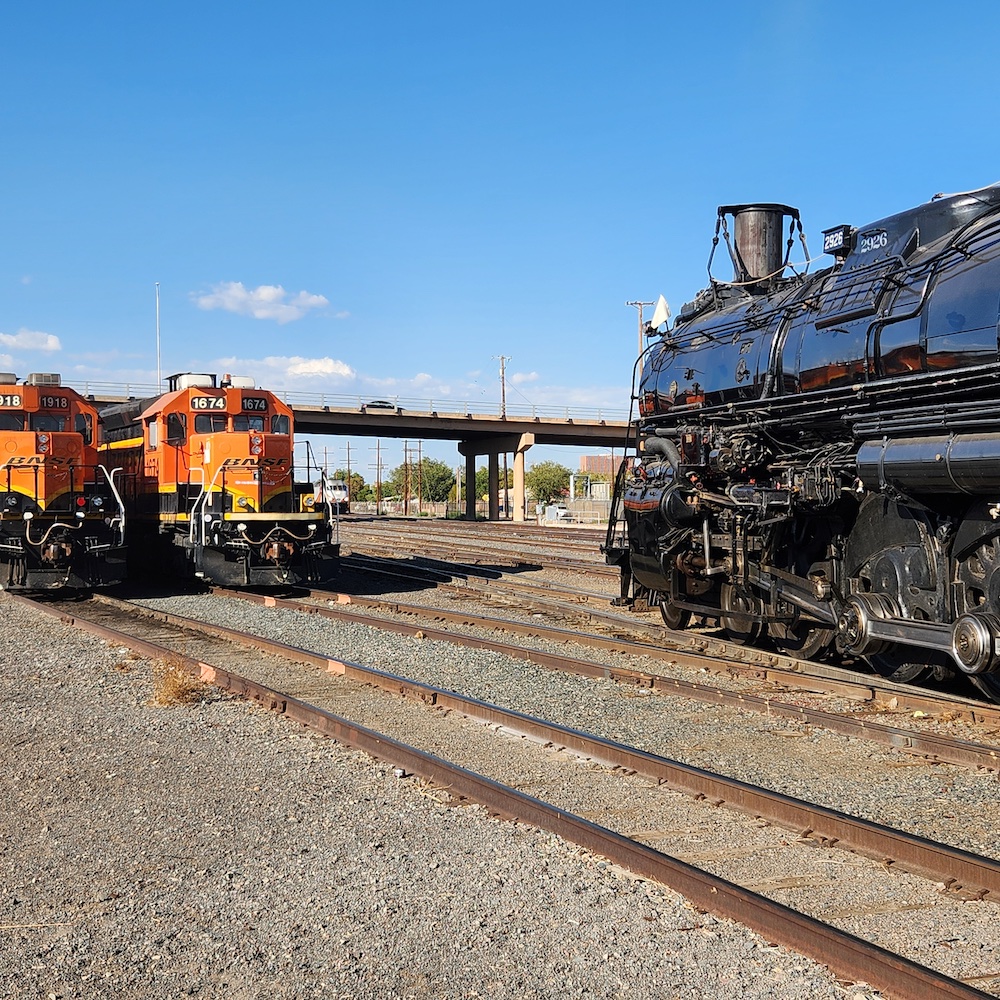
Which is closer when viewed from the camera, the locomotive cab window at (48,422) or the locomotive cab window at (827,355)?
the locomotive cab window at (827,355)

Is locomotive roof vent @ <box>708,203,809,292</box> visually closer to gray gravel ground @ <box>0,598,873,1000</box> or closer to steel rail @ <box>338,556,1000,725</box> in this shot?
steel rail @ <box>338,556,1000,725</box>

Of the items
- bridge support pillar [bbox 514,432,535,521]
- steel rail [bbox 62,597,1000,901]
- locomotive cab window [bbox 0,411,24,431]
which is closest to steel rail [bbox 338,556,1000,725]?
steel rail [bbox 62,597,1000,901]

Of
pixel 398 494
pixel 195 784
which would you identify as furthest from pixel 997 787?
pixel 398 494

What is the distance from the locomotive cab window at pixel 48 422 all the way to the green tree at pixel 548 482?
94.3 metres

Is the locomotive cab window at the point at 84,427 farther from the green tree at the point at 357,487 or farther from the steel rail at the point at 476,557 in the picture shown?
the green tree at the point at 357,487

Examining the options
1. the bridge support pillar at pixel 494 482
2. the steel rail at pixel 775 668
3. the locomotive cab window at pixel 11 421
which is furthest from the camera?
the bridge support pillar at pixel 494 482

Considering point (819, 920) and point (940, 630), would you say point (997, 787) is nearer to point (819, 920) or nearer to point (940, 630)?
point (940, 630)

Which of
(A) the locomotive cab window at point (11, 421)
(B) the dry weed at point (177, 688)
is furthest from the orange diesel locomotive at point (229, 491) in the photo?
(B) the dry weed at point (177, 688)

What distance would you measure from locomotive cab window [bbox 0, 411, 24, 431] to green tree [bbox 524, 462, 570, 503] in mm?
94800

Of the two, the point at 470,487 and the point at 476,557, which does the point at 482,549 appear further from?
the point at 470,487

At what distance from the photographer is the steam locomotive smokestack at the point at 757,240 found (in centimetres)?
1267

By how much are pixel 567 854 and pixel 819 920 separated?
1.35 metres

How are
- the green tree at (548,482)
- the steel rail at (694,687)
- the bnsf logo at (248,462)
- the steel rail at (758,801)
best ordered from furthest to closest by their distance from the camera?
the green tree at (548,482) → the bnsf logo at (248,462) → the steel rail at (694,687) → the steel rail at (758,801)

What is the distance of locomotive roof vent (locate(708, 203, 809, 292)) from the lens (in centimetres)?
1268
